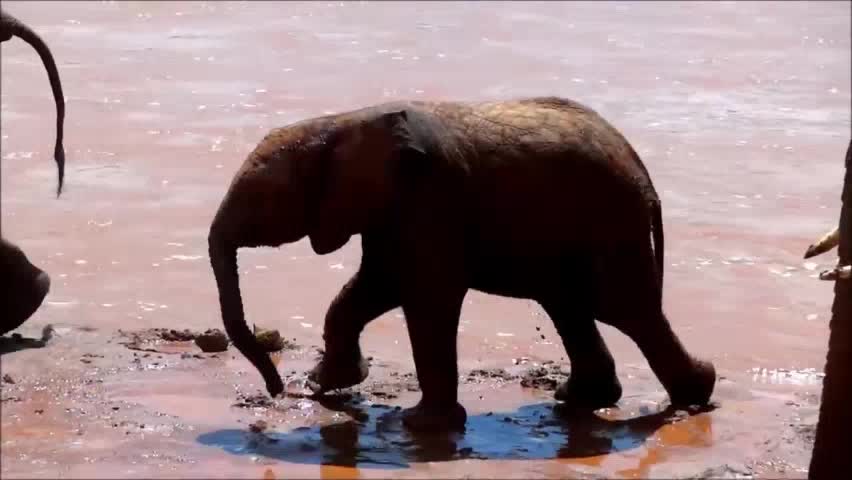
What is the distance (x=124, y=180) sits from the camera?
1277cm

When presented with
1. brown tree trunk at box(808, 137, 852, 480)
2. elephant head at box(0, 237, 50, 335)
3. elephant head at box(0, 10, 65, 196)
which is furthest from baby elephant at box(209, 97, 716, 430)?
brown tree trunk at box(808, 137, 852, 480)

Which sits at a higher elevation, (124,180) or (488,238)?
(488,238)

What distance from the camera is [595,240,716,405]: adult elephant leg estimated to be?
319 inches

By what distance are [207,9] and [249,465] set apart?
54.5ft

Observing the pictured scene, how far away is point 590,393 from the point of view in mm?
8453

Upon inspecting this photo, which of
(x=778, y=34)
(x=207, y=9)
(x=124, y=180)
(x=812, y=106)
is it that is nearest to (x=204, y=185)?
(x=124, y=180)

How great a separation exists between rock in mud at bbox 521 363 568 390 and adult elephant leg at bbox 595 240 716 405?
58 centimetres

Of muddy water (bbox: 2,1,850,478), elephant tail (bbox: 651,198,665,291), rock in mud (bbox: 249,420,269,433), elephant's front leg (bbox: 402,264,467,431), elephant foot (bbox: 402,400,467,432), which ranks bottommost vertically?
muddy water (bbox: 2,1,850,478)

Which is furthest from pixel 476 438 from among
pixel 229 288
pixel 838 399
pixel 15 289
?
pixel 15 289

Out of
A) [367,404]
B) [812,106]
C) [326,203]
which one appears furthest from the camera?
[812,106]

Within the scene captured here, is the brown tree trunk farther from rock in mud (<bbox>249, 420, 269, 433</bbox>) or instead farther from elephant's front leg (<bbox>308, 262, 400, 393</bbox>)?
elephant's front leg (<bbox>308, 262, 400, 393</bbox>)

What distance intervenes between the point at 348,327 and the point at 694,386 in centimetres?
156

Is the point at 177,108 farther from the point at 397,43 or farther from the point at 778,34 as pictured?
the point at 778,34

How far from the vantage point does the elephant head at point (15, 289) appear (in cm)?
887
